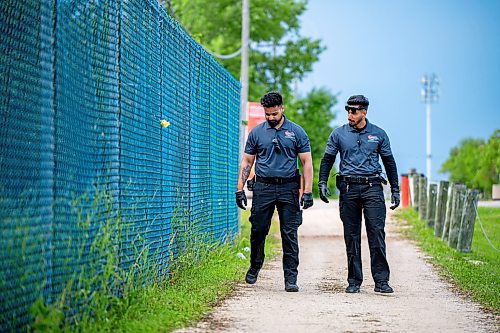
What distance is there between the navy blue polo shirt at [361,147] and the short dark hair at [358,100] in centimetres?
23

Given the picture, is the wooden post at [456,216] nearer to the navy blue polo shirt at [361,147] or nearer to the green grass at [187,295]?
the green grass at [187,295]

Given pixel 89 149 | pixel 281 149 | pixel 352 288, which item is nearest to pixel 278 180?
pixel 281 149

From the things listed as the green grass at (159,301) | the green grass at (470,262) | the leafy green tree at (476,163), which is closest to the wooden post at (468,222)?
the green grass at (470,262)

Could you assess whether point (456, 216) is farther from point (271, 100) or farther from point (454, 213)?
point (271, 100)

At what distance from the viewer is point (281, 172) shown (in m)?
11.6

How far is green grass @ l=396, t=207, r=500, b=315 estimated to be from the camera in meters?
11.7

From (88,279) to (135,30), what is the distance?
8.88 feet

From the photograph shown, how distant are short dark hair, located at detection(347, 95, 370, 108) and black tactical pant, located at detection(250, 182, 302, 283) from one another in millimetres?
1018

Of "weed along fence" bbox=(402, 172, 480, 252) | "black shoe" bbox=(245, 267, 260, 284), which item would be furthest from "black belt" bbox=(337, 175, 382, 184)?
"weed along fence" bbox=(402, 172, 480, 252)

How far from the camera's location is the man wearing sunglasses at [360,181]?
1172cm

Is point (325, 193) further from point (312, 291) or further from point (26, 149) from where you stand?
point (26, 149)

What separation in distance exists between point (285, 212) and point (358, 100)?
4.50 ft

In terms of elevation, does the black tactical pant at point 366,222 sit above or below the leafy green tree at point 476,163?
below

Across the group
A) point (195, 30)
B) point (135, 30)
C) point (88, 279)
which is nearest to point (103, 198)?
point (88, 279)
